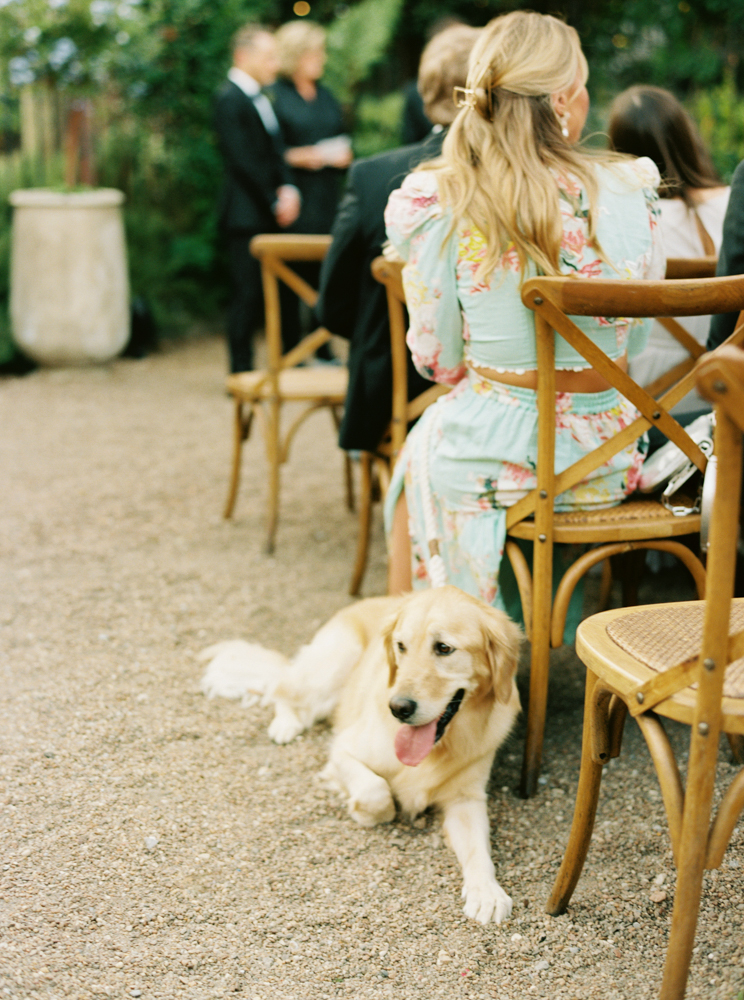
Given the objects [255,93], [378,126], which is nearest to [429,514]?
[255,93]

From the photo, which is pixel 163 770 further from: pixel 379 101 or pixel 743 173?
pixel 379 101

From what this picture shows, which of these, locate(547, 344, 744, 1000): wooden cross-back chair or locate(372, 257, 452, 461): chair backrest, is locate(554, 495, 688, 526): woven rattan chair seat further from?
locate(372, 257, 452, 461): chair backrest

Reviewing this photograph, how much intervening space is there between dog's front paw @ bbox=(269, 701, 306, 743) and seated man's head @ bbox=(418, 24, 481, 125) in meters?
2.04

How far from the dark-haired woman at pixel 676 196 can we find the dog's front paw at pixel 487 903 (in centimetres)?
185

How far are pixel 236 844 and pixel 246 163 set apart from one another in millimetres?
5529

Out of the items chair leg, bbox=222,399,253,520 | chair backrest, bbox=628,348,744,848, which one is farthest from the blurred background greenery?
chair backrest, bbox=628,348,744,848

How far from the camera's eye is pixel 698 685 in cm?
156

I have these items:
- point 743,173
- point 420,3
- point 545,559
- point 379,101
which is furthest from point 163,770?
point 420,3

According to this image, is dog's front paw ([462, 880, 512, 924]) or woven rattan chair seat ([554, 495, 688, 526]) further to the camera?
Answer: woven rattan chair seat ([554, 495, 688, 526])

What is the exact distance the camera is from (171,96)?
904cm

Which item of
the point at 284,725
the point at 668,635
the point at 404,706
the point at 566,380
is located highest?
the point at 566,380

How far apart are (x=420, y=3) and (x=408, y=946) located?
428 inches

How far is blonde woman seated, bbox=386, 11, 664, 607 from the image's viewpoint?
241 cm

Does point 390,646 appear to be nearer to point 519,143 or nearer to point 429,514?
point 429,514
